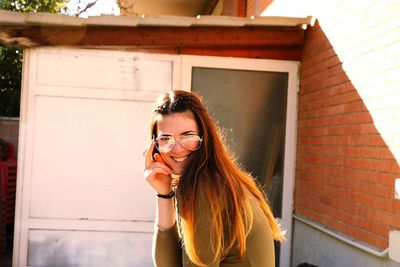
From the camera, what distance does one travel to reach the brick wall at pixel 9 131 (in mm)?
8680

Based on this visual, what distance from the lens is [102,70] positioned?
18.4ft

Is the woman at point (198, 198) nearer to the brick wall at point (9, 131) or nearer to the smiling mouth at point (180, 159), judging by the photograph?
the smiling mouth at point (180, 159)

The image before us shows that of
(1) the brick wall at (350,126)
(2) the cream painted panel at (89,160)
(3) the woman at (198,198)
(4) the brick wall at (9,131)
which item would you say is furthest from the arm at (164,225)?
(4) the brick wall at (9,131)

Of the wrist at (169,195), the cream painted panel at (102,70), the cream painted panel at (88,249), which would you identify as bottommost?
the cream painted panel at (88,249)

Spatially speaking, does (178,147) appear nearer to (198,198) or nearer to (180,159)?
(180,159)

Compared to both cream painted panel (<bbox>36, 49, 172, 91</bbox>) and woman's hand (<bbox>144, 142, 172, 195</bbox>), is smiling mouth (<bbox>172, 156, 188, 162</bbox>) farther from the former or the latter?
cream painted panel (<bbox>36, 49, 172, 91</bbox>)

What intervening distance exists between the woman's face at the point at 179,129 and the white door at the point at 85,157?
3.79m

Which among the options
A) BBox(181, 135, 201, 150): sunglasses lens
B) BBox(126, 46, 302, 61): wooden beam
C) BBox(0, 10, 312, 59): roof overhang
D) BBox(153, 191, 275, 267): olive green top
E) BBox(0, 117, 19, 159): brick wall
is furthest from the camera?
BBox(0, 117, 19, 159): brick wall

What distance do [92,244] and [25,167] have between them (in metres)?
1.13

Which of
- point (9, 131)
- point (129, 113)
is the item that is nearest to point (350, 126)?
point (129, 113)

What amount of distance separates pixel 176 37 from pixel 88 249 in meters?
2.55

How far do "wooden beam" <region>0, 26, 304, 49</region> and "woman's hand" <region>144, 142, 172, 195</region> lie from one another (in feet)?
12.1

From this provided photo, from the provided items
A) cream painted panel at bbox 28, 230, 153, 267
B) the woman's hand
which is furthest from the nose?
cream painted panel at bbox 28, 230, 153, 267

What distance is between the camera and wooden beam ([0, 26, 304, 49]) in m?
5.48
